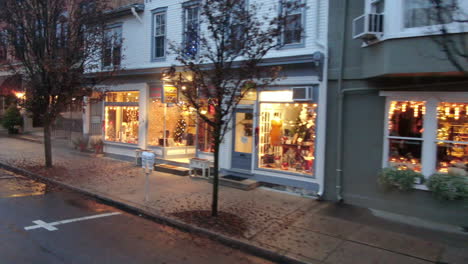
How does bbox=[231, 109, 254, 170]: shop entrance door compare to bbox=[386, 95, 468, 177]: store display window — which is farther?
bbox=[231, 109, 254, 170]: shop entrance door

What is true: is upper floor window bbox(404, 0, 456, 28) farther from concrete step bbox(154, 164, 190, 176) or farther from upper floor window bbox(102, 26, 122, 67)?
upper floor window bbox(102, 26, 122, 67)

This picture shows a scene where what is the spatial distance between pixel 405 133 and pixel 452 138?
0.90 m

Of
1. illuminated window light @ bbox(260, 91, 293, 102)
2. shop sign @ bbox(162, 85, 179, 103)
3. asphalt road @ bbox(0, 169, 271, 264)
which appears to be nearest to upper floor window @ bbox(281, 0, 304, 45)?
illuminated window light @ bbox(260, 91, 293, 102)

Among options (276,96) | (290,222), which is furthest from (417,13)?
(290,222)

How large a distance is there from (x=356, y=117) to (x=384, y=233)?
2.93 m

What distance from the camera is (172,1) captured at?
40.7 feet

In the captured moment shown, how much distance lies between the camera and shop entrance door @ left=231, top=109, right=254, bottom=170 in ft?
34.6

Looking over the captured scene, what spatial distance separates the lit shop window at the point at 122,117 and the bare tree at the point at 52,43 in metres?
2.31

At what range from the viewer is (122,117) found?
47.8 ft

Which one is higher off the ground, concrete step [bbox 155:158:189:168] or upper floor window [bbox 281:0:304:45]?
upper floor window [bbox 281:0:304:45]

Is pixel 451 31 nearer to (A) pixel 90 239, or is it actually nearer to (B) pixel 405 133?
(B) pixel 405 133

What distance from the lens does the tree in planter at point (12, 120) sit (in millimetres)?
21828

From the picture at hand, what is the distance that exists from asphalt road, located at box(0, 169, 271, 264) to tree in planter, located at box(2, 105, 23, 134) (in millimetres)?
16062

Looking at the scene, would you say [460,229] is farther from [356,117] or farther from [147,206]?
[147,206]
